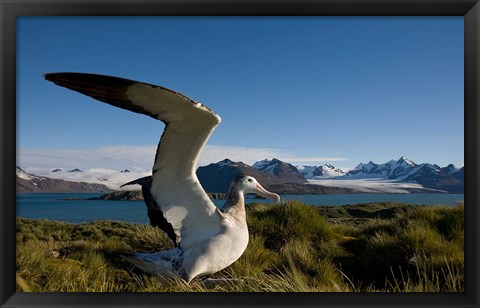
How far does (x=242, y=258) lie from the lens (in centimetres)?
379

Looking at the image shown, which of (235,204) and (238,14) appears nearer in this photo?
(238,14)

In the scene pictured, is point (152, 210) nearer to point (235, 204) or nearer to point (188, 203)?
point (188, 203)

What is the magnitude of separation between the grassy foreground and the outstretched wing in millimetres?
382

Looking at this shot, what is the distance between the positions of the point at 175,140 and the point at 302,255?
79.6 inches

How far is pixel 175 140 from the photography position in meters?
A: 2.53

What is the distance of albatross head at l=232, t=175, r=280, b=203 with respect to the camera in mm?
2980

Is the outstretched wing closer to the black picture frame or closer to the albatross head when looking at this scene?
the albatross head

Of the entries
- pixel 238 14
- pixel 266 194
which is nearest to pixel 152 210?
pixel 266 194

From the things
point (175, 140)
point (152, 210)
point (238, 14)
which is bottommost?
point (152, 210)

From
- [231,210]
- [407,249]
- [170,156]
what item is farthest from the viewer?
[407,249]
